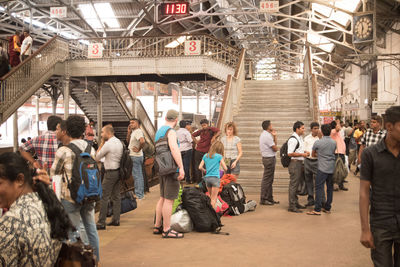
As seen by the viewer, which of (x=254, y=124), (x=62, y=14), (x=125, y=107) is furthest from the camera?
(x=125, y=107)

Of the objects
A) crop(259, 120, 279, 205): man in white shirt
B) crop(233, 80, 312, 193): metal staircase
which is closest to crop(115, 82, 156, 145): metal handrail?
crop(233, 80, 312, 193): metal staircase

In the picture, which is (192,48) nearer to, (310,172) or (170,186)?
(310,172)

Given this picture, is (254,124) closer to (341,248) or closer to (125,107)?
(341,248)

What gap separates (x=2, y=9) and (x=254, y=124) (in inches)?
527

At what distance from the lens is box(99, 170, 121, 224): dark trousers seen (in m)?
7.11

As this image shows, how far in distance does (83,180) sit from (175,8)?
17432 millimetres

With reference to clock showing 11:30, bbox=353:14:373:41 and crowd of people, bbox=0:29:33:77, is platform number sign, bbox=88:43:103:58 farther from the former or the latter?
clock showing 11:30, bbox=353:14:373:41

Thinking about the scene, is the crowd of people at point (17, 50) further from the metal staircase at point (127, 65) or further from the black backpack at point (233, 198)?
the black backpack at point (233, 198)

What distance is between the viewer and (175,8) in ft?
67.2

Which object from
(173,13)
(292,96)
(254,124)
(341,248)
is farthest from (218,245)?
(173,13)

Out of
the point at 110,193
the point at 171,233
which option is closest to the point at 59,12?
the point at 110,193

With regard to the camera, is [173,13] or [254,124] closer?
[254,124]

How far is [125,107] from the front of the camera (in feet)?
72.3

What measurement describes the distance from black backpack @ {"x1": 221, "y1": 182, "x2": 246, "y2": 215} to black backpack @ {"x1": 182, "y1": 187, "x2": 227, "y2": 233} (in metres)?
1.36
